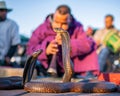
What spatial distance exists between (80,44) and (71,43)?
0.15 m

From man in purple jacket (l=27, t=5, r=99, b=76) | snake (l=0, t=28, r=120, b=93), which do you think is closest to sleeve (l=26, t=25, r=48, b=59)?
man in purple jacket (l=27, t=5, r=99, b=76)

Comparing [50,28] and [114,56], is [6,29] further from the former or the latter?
[114,56]

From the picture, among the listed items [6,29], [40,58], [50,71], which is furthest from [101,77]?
[6,29]

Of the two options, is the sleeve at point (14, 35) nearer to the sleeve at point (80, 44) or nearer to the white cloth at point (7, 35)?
the white cloth at point (7, 35)

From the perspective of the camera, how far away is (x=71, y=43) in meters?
6.19

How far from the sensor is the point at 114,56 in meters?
10.6

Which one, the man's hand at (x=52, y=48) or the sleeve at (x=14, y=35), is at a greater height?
the sleeve at (x=14, y=35)

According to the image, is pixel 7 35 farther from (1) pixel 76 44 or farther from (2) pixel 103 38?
(2) pixel 103 38

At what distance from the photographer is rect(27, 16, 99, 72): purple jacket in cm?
624

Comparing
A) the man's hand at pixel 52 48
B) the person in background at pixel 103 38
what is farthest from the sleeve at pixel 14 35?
the person in background at pixel 103 38

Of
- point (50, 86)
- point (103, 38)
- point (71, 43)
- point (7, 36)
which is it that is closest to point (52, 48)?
point (71, 43)

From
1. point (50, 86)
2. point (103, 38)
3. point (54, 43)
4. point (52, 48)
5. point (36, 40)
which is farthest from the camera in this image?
point (103, 38)

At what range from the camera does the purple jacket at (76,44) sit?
6.24 meters

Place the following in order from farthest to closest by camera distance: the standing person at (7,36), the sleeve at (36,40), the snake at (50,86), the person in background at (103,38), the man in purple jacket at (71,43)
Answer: the person in background at (103,38) < the standing person at (7,36) < the sleeve at (36,40) < the man in purple jacket at (71,43) < the snake at (50,86)
